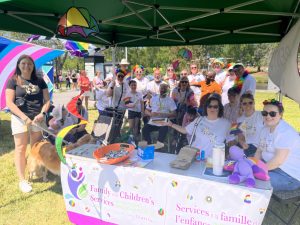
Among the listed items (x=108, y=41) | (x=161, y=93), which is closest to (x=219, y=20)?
(x=161, y=93)

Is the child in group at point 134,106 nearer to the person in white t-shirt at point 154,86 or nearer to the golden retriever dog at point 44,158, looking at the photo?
the person in white t-shirt at point 154,86

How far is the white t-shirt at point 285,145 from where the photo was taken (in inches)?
94.1

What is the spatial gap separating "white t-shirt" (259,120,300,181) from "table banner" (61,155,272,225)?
27.3 inches

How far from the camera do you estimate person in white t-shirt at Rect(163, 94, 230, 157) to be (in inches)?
121

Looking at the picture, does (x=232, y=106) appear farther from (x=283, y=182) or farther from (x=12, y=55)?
(x=12, y=55)

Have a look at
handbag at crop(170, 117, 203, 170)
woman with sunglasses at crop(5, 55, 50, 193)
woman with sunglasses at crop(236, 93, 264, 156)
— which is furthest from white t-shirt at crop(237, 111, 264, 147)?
woman with sunglasses at crop(5, 55, 50, 193)

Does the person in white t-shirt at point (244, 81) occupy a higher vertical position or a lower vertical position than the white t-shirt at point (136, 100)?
higher

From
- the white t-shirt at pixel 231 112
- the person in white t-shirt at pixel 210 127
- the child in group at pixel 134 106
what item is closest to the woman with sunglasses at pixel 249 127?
the person in white t-shirt at pixel 210 127

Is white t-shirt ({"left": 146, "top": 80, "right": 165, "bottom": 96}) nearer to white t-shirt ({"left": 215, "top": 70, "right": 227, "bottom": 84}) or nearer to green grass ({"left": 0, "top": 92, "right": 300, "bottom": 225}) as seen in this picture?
white t-shirt ({"left": 215, "top": 70, "right": 227, "bottom": 84})

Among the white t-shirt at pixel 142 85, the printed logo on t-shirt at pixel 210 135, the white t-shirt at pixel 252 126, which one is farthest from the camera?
the white t-shirt at pixel 142 85

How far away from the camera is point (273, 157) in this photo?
8.00 feet

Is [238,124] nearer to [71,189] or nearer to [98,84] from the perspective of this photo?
[71,189]

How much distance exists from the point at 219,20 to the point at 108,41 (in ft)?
7.68

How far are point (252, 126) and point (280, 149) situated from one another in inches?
40.0
